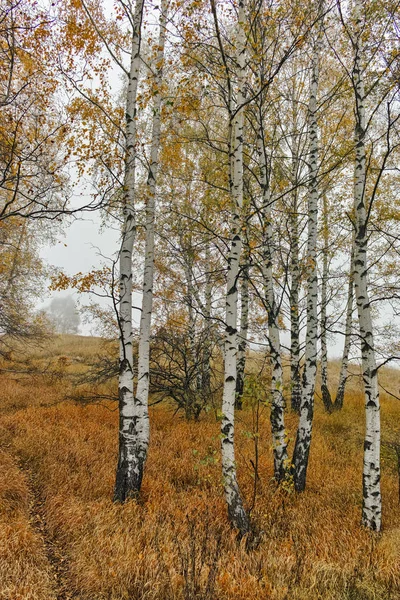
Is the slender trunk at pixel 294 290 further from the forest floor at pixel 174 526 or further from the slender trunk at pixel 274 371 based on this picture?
the forest floor at pixel 174 526

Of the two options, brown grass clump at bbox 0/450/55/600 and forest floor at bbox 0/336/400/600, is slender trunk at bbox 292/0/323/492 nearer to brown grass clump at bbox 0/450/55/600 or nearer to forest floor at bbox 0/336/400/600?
forest floor at bbox 0/336/400/600

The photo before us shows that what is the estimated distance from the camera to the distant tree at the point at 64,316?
71.5 metres

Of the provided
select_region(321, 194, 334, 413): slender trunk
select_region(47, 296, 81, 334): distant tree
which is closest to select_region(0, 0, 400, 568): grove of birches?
select_region(321, 194, 334, 413): slender trunk

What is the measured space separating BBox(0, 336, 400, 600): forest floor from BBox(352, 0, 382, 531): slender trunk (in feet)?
1.59

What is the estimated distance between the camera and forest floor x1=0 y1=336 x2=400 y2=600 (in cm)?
357

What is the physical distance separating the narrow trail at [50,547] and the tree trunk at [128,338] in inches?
47.2

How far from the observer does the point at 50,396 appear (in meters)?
13.0

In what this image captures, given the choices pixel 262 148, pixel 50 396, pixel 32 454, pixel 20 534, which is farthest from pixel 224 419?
pixel 50 396

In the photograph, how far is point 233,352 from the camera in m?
5.31

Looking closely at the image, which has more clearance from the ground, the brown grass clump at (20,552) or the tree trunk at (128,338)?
the tree trunk at (128,338)

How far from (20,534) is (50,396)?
31.2ft

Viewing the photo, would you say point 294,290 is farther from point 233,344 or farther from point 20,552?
point 20,552

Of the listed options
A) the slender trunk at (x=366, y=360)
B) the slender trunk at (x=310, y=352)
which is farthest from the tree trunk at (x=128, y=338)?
the slender trunk at (x=366, y=360)

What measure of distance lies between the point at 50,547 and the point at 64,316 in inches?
3255
